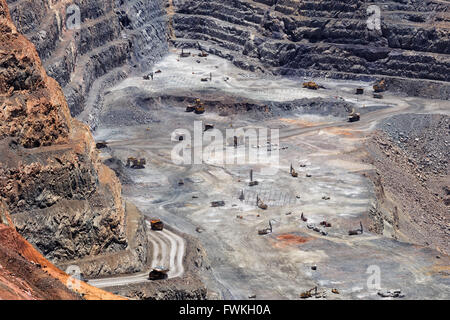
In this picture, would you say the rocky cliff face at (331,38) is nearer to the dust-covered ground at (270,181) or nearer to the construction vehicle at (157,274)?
the dust-covered ground at (270,181)

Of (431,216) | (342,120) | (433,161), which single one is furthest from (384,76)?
(431,216)

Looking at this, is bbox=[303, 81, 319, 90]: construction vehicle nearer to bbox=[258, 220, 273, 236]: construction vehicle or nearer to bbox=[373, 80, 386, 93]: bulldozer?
bbox=[373, 80, 386, 93]: bulldozer

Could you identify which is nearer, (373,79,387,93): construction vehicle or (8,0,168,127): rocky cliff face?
(8,0,168,127): rocky cliff face

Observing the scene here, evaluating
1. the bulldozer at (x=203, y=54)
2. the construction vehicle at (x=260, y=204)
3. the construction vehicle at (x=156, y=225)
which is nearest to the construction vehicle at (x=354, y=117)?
the construction vehicle at (x=260, y=204)

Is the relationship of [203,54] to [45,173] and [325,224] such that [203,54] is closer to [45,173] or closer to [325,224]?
[325,224]

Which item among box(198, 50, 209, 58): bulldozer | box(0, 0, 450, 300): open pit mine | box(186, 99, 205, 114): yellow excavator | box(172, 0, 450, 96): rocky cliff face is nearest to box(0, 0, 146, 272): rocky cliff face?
box(0, 0, 450, 300): open pit mine

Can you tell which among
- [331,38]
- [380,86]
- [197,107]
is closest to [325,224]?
[197,107]

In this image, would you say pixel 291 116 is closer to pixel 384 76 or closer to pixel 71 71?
pixel 384 76
